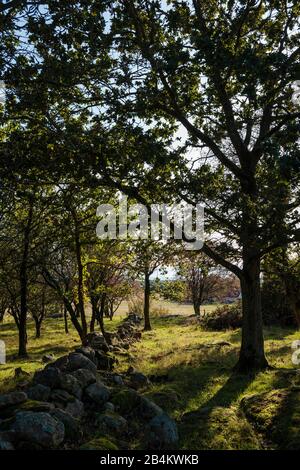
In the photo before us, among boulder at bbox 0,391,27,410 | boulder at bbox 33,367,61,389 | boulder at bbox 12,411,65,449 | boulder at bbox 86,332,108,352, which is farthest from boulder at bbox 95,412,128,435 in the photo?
boulder at bbox 86,332,108,352

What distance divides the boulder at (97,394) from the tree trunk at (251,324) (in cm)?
810

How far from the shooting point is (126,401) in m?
10.5

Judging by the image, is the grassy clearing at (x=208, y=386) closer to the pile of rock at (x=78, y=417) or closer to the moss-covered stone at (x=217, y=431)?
the moss-covered stone at (x=217, y=431)

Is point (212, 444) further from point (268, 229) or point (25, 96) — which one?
point (25, 96)

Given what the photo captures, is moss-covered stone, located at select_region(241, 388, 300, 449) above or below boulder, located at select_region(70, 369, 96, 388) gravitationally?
below

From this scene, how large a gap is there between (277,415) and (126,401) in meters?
3.64

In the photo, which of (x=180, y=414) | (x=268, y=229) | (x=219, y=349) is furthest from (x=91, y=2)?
(x=219, y=349)

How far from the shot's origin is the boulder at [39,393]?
1009cm

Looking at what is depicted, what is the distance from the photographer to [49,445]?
755cm

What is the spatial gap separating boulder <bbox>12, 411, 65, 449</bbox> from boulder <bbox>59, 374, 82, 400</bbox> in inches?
110

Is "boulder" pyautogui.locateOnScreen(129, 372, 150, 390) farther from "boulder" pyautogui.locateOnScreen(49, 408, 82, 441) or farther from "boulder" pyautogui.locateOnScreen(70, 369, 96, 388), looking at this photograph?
"boulder" pyautogui.locateOnScreen(49, 408, 82, 441)

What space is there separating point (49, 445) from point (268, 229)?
1052 centimetres

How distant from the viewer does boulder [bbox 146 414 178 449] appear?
8344 mm

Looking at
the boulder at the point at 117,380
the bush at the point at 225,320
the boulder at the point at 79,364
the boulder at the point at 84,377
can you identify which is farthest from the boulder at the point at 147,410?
the bush at the point at 225,320
